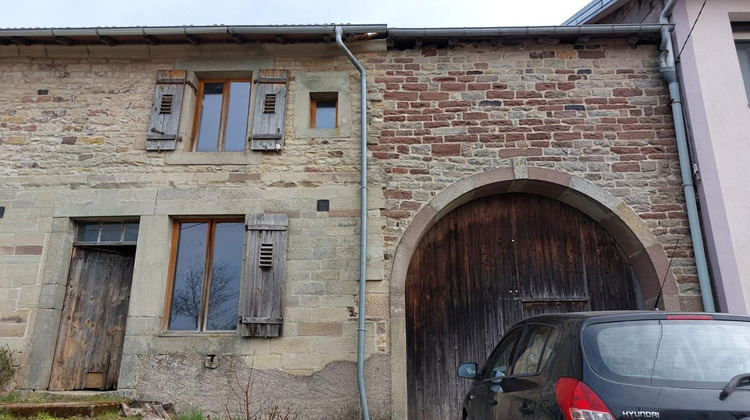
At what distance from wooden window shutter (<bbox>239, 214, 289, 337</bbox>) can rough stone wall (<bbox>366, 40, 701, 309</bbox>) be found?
126 cm

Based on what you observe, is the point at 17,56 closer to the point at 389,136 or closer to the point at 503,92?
the point at 389,136

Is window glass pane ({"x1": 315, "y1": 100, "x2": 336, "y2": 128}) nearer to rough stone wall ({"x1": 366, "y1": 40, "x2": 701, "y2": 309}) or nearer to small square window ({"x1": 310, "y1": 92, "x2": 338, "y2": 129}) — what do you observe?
small square window ({"x1": 310, "y1": 92, "x2": 338, "y2": 129})

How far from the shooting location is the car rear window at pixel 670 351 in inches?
101

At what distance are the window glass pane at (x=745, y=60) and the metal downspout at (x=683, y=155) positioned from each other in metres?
0.82

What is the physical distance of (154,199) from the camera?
255 inches

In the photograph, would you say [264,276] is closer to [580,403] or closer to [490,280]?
[490,280]

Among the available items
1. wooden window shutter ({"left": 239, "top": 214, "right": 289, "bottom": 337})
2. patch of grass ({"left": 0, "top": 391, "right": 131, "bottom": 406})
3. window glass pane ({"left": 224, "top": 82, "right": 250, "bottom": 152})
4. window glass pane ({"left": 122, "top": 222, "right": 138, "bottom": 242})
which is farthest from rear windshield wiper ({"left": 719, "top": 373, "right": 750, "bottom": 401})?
window glass pane ({"left": 122, "top": 222, "right": 138, "bottom": 242})

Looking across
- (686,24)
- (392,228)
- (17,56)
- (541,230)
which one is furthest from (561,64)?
(17,56)

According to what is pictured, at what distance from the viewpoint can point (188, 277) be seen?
254 inches

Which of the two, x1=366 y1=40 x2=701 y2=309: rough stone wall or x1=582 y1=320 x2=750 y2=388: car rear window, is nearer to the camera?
x1=582 y1=320 x2=750 y2=388: car rear window

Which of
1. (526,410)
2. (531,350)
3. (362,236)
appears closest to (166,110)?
(362,236)

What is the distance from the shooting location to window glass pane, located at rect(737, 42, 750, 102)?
264 inches

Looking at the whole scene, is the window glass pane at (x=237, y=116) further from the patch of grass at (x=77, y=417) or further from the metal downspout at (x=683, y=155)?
the metal downspout at (x=683, y=155)

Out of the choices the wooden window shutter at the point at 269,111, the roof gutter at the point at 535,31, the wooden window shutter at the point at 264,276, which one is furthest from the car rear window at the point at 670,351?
the roof gutter at the point at 535,31
